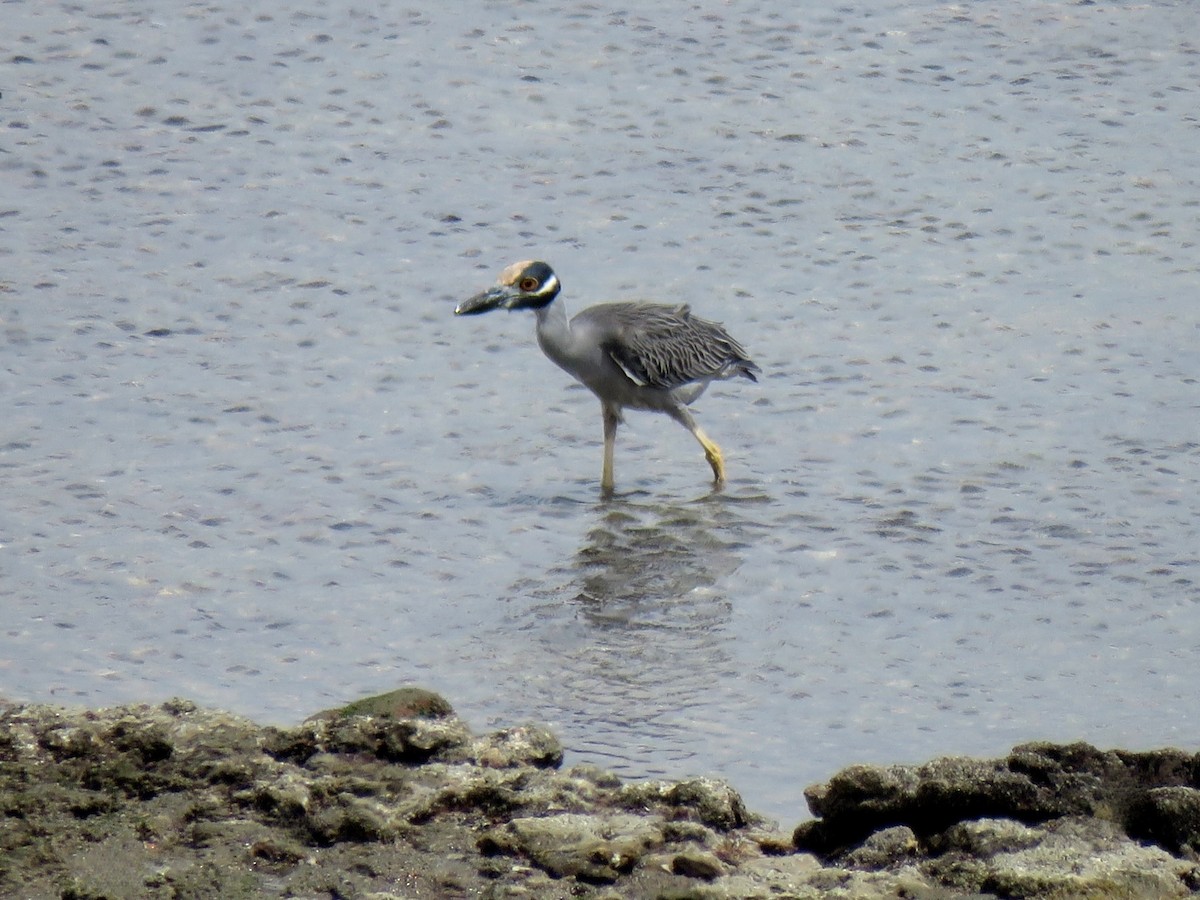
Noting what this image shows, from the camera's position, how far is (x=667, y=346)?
10.7 metres

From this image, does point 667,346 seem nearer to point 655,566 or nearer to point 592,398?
point 592,398

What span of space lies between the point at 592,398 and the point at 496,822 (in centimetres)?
621

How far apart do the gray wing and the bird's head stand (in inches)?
10.6

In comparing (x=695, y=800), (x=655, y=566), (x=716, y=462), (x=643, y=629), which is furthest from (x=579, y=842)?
(x=716, y=462)

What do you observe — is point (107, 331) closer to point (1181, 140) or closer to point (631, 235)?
point (631, 235)

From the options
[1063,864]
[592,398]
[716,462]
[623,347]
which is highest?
[1063,864]

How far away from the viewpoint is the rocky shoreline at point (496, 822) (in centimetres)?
490

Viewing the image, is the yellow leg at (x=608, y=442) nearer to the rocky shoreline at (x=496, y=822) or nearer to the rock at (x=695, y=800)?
the rocky shoreline at (x=496, y=822)

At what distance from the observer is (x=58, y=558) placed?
8984 millimetres

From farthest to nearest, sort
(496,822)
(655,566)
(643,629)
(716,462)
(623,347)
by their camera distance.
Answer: (623,347) → (716,462) → (655,566) → (643,629) → (496,822)

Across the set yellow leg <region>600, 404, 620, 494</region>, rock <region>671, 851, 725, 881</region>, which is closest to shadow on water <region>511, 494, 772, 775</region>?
yellow leg <region>600, 404, 620, 494</region>

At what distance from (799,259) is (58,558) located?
5.32 meters

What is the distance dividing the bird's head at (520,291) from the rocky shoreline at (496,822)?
5209 millimetres

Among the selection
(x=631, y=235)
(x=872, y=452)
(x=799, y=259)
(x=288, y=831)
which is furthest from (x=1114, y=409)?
(x=288, y=831)
